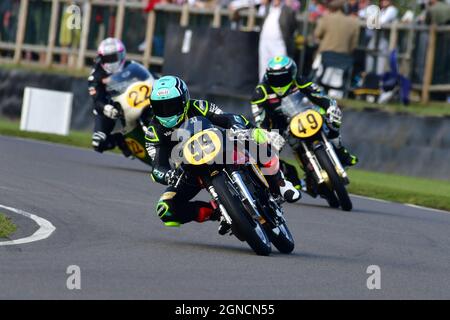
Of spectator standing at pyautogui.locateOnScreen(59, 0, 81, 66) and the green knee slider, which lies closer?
the green knee slider

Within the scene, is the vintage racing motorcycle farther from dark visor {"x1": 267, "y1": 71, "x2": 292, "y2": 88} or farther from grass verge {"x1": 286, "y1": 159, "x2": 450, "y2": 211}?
grass verge {"x1": 286, "y1": 159, "x2": 450, "y2": 211}

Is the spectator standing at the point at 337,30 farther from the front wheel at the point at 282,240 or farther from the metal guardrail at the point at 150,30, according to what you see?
the front wheel at the point at 282,240

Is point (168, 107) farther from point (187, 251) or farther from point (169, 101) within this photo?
point (187, 251)


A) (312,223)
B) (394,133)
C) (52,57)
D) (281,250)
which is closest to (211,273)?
(281,250)

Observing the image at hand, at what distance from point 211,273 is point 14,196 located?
4658 mm

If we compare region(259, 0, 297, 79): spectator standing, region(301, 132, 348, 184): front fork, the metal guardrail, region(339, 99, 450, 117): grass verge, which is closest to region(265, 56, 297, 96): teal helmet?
region(301, 132, 348, 184): front fork

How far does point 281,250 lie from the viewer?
10547 millimetres

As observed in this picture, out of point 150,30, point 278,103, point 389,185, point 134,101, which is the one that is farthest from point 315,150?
point 150,30

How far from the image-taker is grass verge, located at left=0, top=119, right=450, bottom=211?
16641 mm

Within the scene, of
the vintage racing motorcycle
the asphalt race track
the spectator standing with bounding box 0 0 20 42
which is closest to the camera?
the asphalt race track

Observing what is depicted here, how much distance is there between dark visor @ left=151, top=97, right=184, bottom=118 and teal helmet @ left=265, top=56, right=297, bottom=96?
4457mm

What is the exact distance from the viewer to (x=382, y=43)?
22.1 metres


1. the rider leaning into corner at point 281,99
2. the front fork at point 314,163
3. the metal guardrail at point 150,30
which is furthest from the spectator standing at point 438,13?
the front fork at point 314,163

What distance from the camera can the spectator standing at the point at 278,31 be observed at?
21047 millimetres
